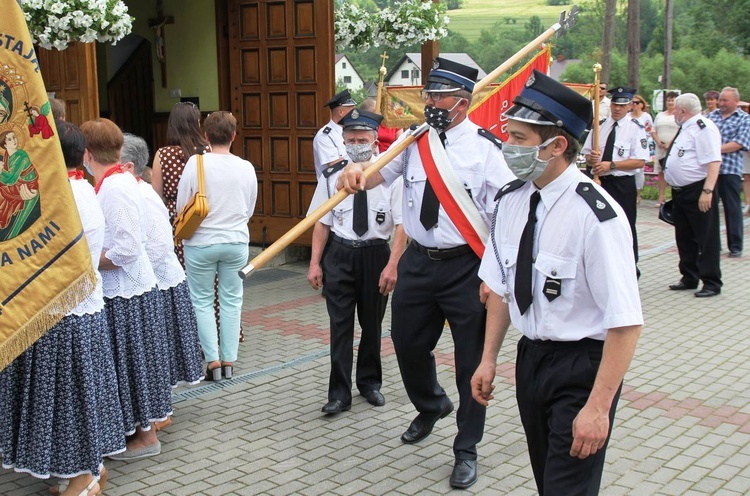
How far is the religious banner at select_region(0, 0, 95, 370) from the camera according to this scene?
3678 mm

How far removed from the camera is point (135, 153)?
567cm

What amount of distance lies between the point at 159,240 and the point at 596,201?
10.3ft

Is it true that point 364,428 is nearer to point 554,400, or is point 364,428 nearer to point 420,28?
point 554,400

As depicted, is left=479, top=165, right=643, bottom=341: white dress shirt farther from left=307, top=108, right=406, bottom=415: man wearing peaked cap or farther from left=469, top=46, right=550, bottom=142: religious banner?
left=469, top=46, right=550, bottom=142: religious banner

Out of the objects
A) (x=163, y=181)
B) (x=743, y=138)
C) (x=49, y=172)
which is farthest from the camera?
(x=743, y=138)

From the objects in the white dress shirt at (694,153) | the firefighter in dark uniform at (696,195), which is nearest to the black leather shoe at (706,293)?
the firefighter in dark uniform at (696,195)

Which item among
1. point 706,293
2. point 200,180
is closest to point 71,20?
point 200,180

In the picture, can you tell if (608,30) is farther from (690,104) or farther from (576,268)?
(576,268)

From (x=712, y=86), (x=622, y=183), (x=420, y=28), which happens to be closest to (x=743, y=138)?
(x=622, y=183)

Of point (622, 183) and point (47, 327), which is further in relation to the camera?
point (622, 183)

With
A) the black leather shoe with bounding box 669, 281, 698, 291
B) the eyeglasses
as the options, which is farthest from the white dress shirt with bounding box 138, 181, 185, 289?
the black leather shoe with bounding box 669, 281, 698, 291

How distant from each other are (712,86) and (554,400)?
40.4 meters

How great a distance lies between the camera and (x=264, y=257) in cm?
384

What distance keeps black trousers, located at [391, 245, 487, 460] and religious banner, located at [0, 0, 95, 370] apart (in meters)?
1.88
